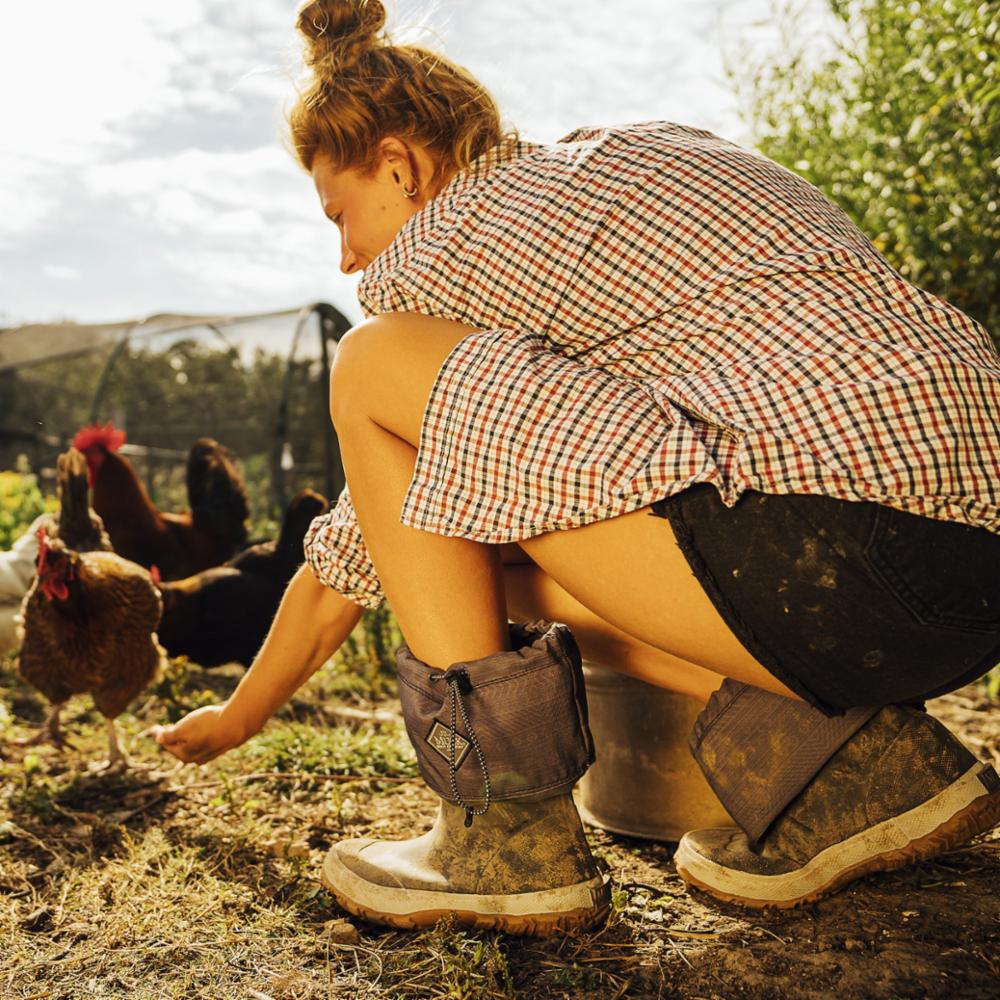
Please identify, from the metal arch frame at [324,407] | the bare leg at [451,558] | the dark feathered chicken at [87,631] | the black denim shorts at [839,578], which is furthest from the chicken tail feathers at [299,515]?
the black denim shorts at [839,578]

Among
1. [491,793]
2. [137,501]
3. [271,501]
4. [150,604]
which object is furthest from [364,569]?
[271,501]

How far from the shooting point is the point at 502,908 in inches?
51.8

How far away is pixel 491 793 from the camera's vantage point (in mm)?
1312

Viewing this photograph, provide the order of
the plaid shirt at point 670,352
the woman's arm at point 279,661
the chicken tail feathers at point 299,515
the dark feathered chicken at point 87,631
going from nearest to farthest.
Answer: the plaid shirt at point 670,352
the woman's arm at point 279,661
the dark feathered chicken at point 87,631
the chicken tail feathers at point 299,515

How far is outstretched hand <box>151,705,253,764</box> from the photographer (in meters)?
1.72

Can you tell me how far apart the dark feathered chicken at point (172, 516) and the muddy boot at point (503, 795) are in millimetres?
3071

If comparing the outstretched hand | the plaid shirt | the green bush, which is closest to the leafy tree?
the plaid shirt

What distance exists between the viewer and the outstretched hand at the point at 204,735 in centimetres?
172

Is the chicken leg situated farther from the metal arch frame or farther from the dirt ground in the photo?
the metal arch frame

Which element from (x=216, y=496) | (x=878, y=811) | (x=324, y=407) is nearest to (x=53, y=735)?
(x=216, y=496)

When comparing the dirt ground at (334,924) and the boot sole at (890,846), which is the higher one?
the boot sole at (890,846)

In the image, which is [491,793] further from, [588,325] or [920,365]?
[920,365]

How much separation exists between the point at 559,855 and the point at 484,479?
557 mm

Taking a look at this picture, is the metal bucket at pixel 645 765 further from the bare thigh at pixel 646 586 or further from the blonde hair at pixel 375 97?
the blonde hair at pixel 375 97
